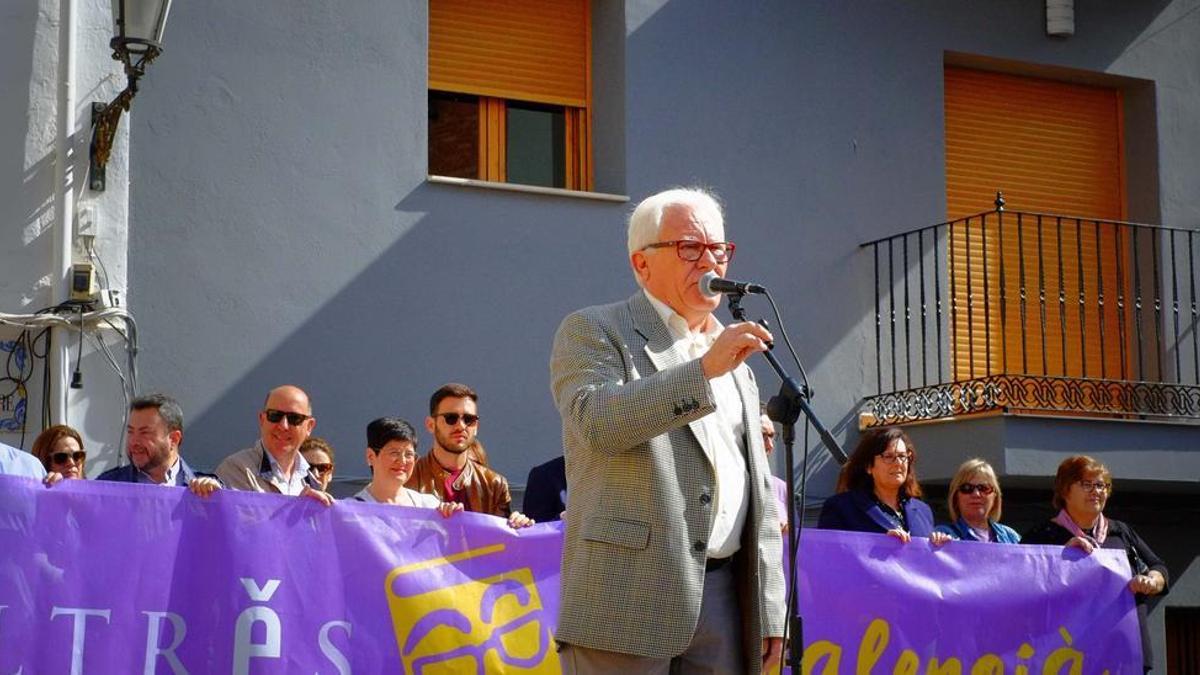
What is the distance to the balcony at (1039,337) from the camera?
11.5 metres

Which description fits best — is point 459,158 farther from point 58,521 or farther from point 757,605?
point 757,605

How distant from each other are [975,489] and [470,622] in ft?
10.1

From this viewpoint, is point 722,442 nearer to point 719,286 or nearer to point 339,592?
point 719,286

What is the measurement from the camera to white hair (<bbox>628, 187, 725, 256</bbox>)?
498 centimetres

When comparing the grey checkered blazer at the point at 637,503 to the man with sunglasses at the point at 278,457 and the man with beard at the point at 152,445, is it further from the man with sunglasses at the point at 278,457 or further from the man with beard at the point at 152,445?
the man with sunglasses at the point at 278,457

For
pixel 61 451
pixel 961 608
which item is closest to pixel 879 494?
pixel 961 608

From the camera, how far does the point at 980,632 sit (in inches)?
337

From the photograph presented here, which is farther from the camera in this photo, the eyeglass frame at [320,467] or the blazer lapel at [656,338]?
the eyeglass frame at [320,467]

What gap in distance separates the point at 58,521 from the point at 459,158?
4.86 m

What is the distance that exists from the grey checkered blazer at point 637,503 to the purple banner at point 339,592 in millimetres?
2350

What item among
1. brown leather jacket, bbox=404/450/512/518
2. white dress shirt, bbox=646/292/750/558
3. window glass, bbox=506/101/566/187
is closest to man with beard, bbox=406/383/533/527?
brown leather jacket, bbox=404/450/512/518

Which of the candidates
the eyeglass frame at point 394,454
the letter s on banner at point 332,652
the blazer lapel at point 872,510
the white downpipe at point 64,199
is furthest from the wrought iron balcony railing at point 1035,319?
the letter s on banner at point 332,652

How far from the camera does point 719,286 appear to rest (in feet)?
15.7

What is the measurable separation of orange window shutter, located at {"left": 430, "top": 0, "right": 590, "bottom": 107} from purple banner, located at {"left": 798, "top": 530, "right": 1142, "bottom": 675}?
421 centimetres
